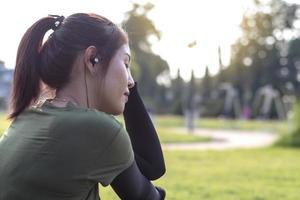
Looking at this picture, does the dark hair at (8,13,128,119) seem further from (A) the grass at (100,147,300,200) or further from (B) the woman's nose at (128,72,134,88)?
(A) the grass at (100,147,300,200)

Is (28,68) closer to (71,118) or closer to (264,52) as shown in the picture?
(71,118)

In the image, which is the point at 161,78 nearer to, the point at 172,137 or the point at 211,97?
the point at 211,97

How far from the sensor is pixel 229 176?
755cm

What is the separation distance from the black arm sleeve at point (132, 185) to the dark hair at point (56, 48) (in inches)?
12.3

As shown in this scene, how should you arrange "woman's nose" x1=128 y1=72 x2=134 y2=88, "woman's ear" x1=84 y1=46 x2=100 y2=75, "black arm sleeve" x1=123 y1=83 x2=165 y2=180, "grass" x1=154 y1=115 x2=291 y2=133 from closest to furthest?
"woman's ear" x1=84 y1=46 x2=100 y2=75 < "woman's nose" x1=128 y1=72 x2=134 y2=88 < "black arm sleeve" x1=123 y1=83 x2=165 y2=180 < "grass" x1=154 y1=115 x2=291 y2=133

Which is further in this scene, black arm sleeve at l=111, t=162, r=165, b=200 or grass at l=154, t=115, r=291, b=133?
grass at l=154, t=115, r=291, b=133

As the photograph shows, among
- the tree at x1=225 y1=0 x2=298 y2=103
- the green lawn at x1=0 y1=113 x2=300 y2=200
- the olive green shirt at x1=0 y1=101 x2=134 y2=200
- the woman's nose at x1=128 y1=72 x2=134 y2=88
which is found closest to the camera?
the olive green shirt at x1=0 y1=101 x2=134 y2=200

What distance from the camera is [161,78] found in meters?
55.0

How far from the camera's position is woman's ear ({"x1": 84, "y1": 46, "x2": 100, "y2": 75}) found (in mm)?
1675

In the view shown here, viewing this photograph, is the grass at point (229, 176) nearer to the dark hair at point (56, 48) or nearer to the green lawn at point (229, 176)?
the green lawn at point (229, 176)

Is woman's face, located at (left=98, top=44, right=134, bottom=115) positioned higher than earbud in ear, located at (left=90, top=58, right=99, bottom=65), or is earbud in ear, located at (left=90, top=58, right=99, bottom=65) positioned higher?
earbud in ear, located at (left=90, top=58, right=99, bottom=65)

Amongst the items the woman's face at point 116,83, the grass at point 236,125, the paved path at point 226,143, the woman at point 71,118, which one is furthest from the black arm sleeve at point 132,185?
the grass at point 236,125

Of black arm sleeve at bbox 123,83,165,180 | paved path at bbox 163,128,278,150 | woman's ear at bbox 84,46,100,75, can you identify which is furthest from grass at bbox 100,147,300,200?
woman's ear at bbox 84,46,100,75

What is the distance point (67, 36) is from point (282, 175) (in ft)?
21.0
